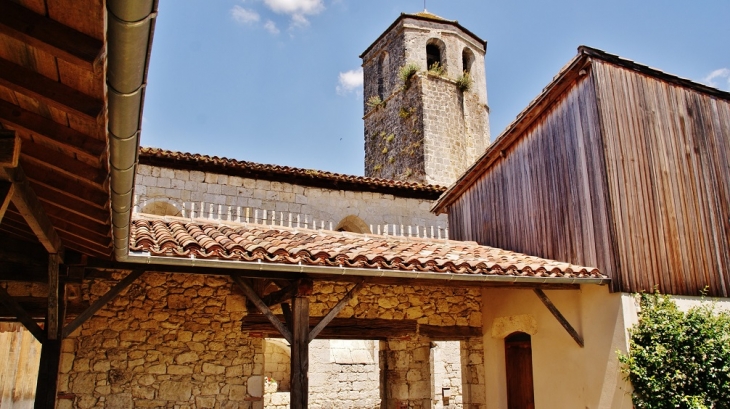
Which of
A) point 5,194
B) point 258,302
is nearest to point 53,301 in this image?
point 258,302

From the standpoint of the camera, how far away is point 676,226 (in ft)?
25.8

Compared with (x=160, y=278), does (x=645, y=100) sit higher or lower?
higher

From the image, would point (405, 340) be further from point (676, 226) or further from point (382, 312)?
point (676, 226)

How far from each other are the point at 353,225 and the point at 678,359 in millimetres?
8623

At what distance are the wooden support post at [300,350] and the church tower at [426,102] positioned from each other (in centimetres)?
1361

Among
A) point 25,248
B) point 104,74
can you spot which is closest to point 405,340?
point 25,248

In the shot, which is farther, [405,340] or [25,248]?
[405,340]

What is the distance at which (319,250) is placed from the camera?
243 inches

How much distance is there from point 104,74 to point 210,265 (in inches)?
147

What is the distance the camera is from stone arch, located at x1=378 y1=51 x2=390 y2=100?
72.8ft

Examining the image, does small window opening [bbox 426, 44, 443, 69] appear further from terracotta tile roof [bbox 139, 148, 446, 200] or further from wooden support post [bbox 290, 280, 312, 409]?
wooden support post [bbox 290, 280, 312, 409]

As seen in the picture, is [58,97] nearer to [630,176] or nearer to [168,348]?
[168,348]

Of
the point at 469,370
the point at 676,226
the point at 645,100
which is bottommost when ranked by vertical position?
the point at 469,370

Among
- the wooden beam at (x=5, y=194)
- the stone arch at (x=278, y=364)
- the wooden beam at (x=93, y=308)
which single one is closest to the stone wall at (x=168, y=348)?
the wooden beam at (x=93, y=308)
